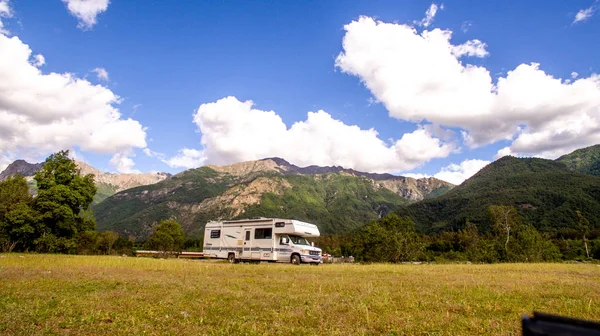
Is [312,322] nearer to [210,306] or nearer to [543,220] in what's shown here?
[210,306]

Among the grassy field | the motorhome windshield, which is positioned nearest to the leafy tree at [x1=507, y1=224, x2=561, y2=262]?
the motorhome windshield

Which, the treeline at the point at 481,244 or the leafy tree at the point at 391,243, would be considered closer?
the treeline at the point at 481,244

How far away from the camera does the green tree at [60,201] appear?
106 feet

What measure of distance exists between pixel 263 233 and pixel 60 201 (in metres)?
20.3

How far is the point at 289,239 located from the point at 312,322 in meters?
21.9

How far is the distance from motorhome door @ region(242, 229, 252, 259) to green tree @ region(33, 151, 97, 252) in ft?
57.9

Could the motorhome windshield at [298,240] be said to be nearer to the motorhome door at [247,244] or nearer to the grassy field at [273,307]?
the motorhome door at [247,244]

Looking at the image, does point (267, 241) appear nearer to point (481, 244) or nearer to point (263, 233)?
point (263, 233)

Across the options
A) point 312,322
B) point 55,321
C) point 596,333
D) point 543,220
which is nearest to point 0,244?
point 55,321

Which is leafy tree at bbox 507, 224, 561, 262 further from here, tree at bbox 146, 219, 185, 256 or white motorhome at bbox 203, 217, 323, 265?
tree at bbox 146, 219, 185, 256

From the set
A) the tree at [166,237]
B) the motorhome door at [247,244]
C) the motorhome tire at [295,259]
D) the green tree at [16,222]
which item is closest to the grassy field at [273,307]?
the motorhome tire at [295,259]

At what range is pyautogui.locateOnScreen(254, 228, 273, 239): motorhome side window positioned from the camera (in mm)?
28406

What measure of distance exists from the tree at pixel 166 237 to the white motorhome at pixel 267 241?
27535 millimetres

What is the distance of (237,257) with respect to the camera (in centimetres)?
3000
